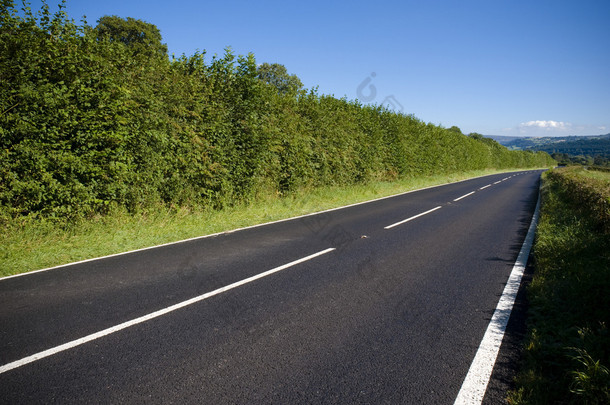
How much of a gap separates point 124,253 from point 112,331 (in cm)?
336

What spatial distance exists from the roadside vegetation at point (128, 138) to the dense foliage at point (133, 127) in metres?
0.03

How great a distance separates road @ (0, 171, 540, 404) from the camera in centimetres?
295

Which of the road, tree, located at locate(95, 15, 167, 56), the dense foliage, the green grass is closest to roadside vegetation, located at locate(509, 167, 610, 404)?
the road

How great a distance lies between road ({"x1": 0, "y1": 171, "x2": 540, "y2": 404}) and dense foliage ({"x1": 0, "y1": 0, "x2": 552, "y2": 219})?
2328mm

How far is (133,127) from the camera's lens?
27.9 feet

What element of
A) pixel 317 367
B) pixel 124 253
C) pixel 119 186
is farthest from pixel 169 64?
pixel 317 367

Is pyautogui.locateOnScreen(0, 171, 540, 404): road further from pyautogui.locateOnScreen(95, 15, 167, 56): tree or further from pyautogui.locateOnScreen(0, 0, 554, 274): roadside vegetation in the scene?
pyautogui.locateOnScreen(95, 15, 167, 56): tree

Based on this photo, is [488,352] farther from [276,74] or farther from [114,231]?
[276,74]

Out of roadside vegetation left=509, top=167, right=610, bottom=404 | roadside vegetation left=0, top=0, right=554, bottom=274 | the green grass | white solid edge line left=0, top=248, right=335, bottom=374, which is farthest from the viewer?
roadside vegetation left=0, top=0, right=554, bottom=274

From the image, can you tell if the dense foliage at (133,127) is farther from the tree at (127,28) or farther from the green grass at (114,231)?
the tree at (127,28)

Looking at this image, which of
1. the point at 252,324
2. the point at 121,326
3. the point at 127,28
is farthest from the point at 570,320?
the point at 127,28

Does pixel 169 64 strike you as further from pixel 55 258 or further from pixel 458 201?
pixel 458 201

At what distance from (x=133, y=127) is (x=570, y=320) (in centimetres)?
915

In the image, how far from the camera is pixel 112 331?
3.84m
